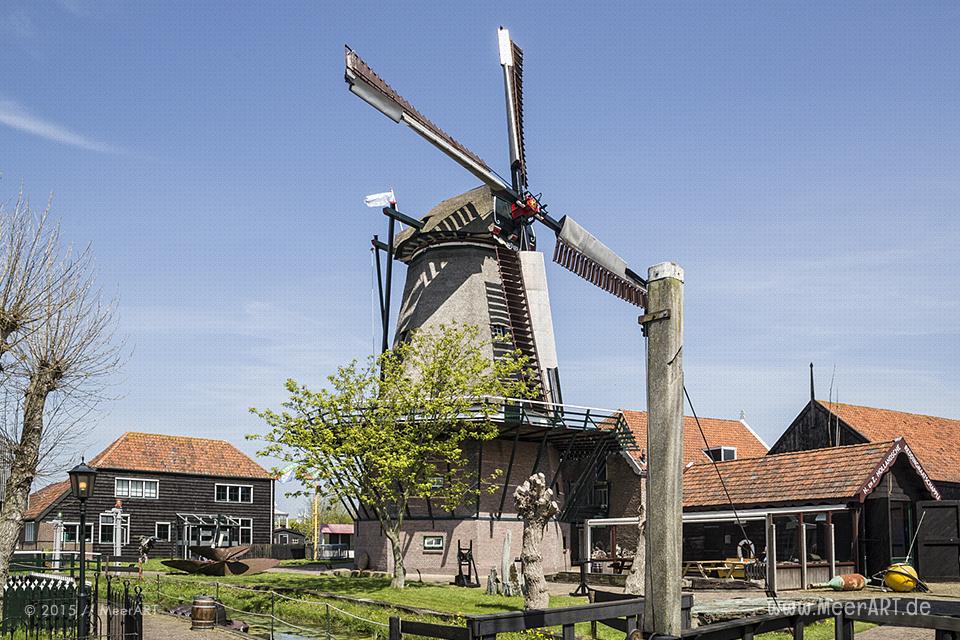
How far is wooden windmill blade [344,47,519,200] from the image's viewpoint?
28.3m

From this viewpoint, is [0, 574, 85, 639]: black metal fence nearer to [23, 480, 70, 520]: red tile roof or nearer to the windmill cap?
the windmill cap

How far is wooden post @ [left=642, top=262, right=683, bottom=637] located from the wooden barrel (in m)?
15.3

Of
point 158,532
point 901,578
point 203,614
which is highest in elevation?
point 901,578

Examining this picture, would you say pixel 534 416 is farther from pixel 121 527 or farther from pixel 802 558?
pixel 121 527

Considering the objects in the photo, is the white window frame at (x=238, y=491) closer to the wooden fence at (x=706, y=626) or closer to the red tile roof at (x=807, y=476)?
the red tile roof at (x=807, y=476)

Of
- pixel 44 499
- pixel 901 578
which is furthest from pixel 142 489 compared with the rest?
pixel 901 578

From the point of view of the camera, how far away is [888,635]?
47.3 ft

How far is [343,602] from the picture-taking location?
22000mm

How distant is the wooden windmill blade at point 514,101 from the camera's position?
→ 34406 mm

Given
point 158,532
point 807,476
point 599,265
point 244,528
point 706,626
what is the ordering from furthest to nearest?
point 244,528
point 158,532
point 807,476
point 599,265
point 706,626

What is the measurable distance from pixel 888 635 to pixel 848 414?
23927 millimetres

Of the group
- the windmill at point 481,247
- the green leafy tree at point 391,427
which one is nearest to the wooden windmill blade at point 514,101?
the windmill at point 481,247

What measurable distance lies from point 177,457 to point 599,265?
39.1 meters

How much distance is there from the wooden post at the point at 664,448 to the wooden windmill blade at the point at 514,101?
2718 centimetres
